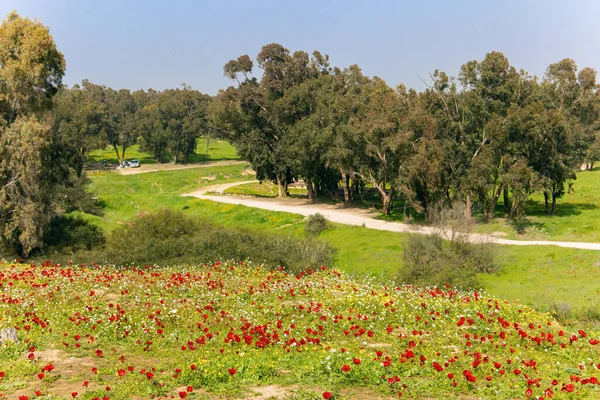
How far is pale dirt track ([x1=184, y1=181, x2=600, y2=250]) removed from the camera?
35.4m

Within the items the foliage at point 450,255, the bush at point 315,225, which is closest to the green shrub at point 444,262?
the foliage at point 450,255

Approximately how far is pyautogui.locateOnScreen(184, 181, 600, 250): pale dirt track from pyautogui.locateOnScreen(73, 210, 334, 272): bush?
9449mm

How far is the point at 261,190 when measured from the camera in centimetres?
7206

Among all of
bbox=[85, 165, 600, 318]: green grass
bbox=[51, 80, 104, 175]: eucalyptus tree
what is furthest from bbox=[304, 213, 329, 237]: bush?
bbox=[51, 80, 104, 175]: eucalyptus tree

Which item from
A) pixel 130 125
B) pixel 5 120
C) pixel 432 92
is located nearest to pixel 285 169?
pixel 432 92

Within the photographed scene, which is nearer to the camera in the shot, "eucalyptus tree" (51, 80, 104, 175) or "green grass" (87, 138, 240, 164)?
"eucalyptus tree" (51, 80, 104, 175)

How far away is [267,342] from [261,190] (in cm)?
6025

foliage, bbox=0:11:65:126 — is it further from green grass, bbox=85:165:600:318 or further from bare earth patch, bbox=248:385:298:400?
bare earth patch, bbox=248:385:298:400

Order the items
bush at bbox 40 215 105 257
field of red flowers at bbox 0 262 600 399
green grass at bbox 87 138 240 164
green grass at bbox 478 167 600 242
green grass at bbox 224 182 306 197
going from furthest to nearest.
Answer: green grass at bbox 87 138 240 164 < green grass at bbox 224 182 306 197 < green grass at bbox 478 167 600 242 < bush at bbox 40 215 105 257 < field of red flowers at bbox 0 262 600 399

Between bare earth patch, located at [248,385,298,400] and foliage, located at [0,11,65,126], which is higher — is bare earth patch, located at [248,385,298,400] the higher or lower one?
the lower one

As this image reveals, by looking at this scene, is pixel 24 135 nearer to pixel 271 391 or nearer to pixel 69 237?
pixel 69 237

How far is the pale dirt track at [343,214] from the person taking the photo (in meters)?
35.4

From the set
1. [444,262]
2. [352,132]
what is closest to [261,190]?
[352,132]

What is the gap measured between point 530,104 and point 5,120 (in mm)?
38749
